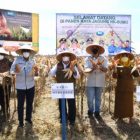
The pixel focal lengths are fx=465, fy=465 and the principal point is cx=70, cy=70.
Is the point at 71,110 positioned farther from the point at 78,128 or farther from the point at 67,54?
the point at 67,54

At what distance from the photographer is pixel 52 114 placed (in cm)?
1070

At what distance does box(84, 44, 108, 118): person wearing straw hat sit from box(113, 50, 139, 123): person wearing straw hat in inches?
11.6

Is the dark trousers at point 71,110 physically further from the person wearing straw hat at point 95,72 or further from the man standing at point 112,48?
the man standing at point 112,48

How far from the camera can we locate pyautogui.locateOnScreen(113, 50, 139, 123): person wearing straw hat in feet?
31.6

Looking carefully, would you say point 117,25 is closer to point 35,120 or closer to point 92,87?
point 92,87

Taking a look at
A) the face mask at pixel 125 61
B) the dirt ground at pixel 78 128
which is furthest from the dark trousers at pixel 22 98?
the face mask at pixel 125 61

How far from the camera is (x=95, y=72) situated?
979 centimetres

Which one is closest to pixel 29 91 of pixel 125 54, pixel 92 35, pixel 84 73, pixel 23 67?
pixel 23 67

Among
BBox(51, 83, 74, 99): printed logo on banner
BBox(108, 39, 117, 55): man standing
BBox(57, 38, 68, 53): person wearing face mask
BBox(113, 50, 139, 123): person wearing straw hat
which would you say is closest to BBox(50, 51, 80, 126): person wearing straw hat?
BBox(113, 50, 139, 123): person wearing straw hat

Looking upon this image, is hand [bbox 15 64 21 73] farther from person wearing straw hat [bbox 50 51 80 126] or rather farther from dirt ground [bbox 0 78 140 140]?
dirt ground [bbox 0 78 140 140]

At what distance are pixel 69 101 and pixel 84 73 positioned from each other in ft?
2.23

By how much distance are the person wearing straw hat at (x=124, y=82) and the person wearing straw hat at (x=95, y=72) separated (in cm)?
29

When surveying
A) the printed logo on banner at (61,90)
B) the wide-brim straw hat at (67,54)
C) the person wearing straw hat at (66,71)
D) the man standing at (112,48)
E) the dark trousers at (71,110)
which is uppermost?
the man standing at (112,48)

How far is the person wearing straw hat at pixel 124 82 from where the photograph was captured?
963cm
